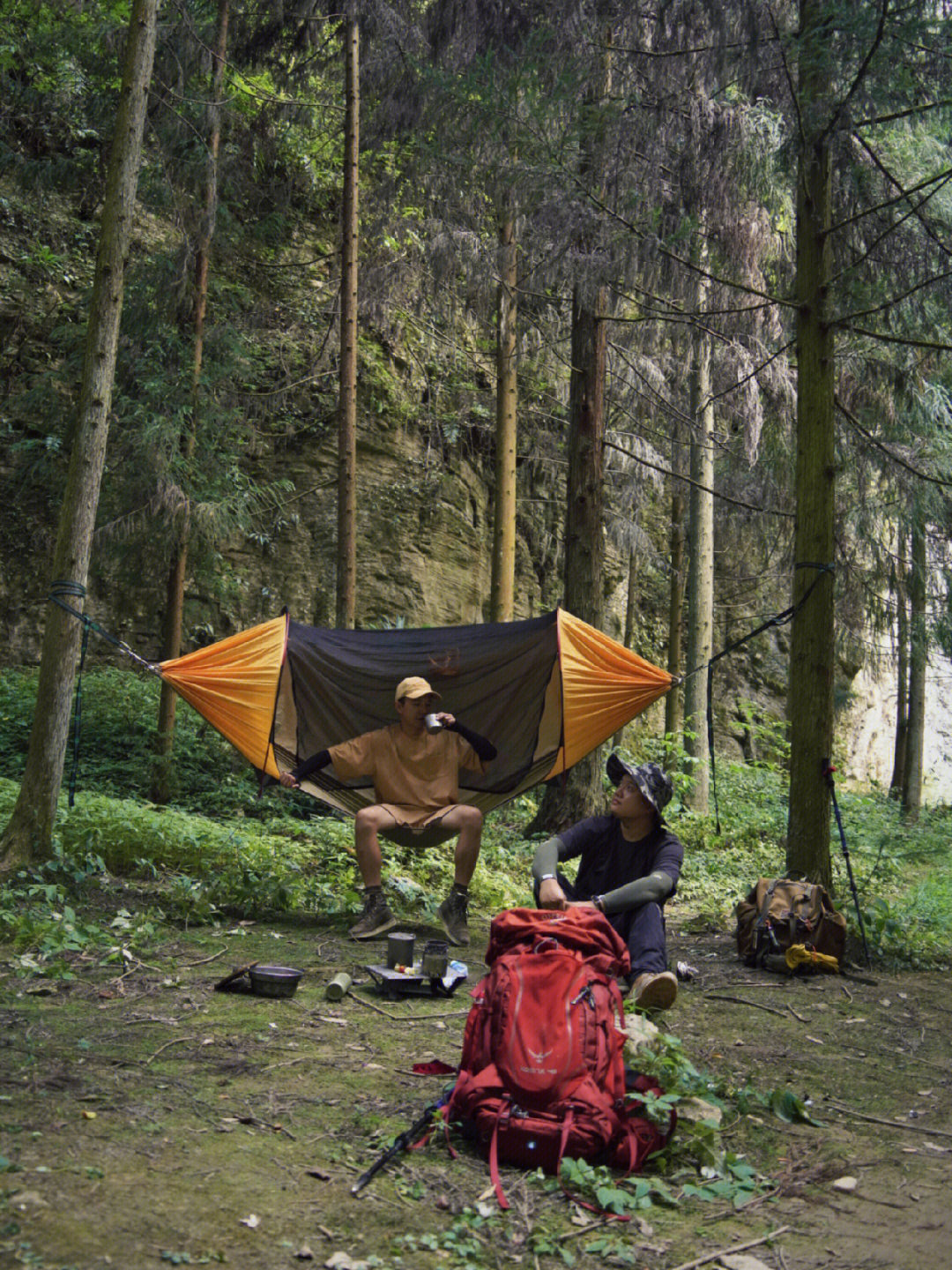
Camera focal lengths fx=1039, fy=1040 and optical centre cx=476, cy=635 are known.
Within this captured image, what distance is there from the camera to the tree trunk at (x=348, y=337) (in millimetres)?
6809

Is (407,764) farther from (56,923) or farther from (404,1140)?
(404,1140)

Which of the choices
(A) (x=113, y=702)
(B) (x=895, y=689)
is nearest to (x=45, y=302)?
(A) (x=113, y=702)

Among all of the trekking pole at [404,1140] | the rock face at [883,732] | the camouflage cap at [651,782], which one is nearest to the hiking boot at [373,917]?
the camouflage cap at [651,782]

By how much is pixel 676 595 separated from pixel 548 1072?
8875 millimetres

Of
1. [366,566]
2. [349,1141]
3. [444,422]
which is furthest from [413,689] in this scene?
[444,422]

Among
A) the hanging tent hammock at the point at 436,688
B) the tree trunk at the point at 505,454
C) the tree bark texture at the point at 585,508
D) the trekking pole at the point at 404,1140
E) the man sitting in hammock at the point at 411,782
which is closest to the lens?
the trekking pole at the point at 404,1140

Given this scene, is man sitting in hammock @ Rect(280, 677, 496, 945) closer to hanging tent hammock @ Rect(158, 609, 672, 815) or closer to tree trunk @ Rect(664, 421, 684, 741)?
hanging tent hammock @ Rect(158, 609, 672, 815)

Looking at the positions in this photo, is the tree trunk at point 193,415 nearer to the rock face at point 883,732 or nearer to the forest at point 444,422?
the forest at point 444,422

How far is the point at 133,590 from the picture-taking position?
914cm

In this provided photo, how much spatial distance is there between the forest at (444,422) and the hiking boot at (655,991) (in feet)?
0.38

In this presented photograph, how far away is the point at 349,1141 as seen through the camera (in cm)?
209

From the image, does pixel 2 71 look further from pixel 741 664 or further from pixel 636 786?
pixel 741 664

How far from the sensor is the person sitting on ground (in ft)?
10.3

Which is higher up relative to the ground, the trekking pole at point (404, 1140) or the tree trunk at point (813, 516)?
the tree trunk at point (813, 516)
